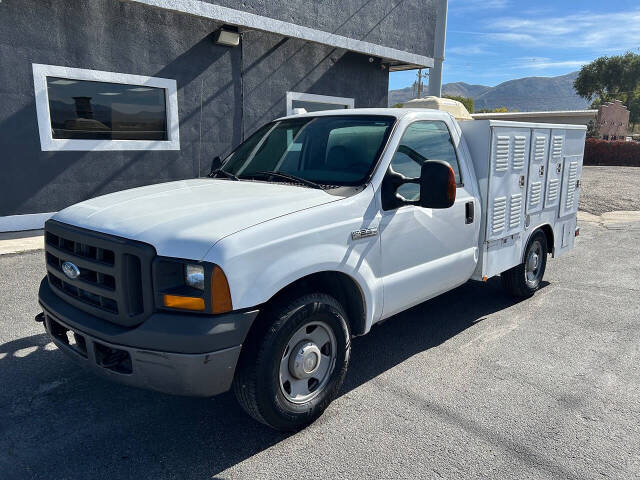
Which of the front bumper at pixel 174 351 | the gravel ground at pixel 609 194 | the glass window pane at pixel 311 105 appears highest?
the glass window pane at pixel 311 105

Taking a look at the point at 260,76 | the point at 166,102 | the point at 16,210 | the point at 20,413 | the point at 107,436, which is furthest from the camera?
the point at 260,76

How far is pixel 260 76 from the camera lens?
10.4 meters

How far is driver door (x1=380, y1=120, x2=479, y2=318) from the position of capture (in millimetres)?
3383

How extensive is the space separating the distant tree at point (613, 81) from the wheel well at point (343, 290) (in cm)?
6728

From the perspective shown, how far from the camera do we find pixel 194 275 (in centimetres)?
243

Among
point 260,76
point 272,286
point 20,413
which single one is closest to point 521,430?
point 272,286

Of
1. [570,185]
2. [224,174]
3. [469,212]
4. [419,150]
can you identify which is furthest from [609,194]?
[224,174]

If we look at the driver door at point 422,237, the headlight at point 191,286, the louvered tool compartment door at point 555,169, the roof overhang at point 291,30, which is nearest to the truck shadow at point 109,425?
the driver door at point 422,237

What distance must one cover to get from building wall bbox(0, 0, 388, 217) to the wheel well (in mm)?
6186

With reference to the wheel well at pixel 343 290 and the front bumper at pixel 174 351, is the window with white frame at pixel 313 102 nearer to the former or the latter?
the wheel well at pixel 343 290

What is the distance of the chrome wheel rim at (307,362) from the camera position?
2846 mm

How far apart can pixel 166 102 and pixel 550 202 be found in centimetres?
688

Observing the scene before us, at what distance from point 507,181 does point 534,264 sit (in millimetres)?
1467

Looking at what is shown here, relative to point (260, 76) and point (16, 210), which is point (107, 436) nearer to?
point (16, 210)
